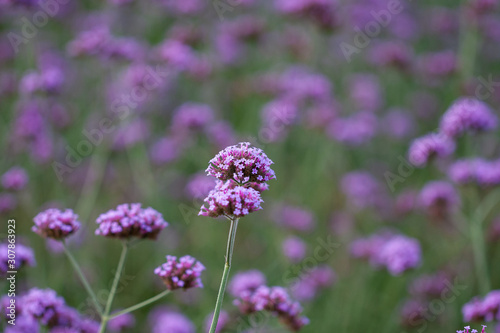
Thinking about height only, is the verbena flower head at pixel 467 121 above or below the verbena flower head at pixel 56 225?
above

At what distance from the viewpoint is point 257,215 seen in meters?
4.68

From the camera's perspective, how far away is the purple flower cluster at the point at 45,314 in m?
2.19

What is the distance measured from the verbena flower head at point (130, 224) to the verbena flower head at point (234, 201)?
0.40m

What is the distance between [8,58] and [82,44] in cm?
199

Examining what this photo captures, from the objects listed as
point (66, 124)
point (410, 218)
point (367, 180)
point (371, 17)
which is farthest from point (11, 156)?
point (371, 17)

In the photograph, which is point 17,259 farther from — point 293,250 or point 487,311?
point 487,311

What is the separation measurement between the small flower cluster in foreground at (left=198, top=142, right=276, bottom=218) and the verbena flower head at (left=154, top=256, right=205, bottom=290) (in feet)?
0.79

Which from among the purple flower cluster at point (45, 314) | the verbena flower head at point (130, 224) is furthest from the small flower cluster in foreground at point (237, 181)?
the purple flower cluster at point (45, 314)

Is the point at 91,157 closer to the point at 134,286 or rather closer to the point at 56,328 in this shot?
the point at 134,286
